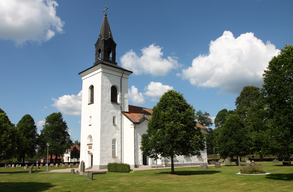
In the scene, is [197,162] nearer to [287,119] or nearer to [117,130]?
[117,130]

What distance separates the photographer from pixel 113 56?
34.6 meters

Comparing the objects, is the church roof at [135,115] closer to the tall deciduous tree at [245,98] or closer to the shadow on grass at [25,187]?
the shadow on grass at [25,187]

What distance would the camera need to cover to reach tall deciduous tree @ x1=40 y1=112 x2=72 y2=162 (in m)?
53.0

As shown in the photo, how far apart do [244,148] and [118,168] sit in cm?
1847

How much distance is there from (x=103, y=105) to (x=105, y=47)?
9474mm

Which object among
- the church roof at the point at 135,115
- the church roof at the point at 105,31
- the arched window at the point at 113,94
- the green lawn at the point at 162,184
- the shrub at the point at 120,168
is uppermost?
the church roof at the point at 105,31

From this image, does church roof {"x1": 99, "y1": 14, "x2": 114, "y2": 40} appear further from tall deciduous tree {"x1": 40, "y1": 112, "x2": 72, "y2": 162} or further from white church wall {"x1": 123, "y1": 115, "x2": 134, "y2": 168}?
tall deciduous tree {"x1": 40, "y1": 112, "x2": 72, "y2": 162}

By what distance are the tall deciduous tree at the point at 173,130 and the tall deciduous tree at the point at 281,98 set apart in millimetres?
7322

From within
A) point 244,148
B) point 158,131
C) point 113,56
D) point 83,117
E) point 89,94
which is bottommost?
point 244,148

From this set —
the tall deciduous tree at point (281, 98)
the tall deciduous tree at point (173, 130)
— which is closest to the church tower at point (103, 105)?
the tall deciduous tree at point (173, 130)

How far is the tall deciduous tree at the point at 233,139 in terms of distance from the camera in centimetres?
3055

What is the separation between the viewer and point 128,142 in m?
31.4

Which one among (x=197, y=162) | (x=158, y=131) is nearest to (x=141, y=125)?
(x=158, y=131)

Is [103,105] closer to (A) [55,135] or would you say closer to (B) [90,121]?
(B) [90,121]
